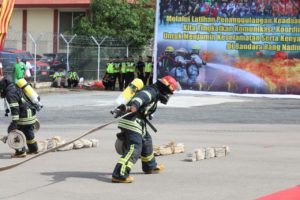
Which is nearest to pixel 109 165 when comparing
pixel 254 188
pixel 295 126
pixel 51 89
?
pixel 254 188

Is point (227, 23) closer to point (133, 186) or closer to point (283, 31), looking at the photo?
point (283, 31)

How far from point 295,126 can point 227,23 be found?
12.4 meters

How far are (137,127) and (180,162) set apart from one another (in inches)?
83.9

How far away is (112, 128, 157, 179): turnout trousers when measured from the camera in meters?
9.50

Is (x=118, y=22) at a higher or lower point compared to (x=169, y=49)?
higher

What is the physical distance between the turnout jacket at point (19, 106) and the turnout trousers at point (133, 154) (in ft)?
9.32

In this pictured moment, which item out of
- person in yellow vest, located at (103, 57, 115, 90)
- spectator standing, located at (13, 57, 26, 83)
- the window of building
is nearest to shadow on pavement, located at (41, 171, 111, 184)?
spectator standing, located at (13, 57, 26, 83)

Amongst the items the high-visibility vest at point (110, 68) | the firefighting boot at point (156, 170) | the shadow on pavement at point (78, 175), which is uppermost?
the high-visibility vest at point (110, 68)

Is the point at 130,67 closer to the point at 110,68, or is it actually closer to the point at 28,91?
the point at 110,68

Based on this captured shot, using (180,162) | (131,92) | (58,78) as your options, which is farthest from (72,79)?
(131,92)

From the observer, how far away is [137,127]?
A: 9844mm

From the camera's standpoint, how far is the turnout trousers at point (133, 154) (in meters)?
9.50

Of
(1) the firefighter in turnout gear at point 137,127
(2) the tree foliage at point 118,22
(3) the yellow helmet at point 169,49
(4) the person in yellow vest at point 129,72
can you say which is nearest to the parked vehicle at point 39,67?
(4) the person in yellow vest at point 129,72

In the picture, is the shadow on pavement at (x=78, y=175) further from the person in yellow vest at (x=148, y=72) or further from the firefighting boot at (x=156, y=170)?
the person in yellow vest at (x=148, y=72)
